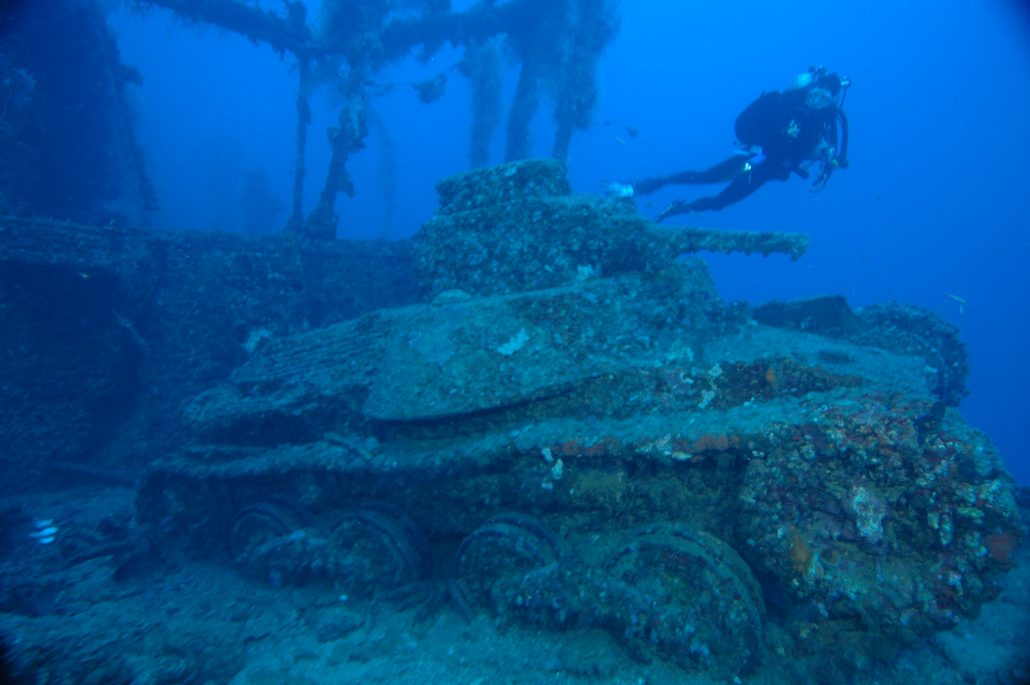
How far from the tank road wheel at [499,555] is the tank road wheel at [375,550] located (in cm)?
44

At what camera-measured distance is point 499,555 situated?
12.4ft

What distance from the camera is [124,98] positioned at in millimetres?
11945

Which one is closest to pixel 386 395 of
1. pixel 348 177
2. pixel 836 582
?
pixel 836 582

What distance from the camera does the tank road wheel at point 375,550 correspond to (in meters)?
4.14

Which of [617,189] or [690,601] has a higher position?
[617,189]

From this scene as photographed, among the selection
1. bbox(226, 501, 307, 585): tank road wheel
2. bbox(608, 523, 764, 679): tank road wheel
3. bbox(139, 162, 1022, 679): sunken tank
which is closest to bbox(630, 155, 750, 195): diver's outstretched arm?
bbox(139, 162, 1022, 679): sunken tank

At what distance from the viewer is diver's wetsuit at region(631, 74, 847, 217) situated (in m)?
8.98

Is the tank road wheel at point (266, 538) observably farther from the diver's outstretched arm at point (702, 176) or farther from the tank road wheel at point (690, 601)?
the diver's outstretched arm at point (702, 176)

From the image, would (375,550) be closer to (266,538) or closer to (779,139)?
(266,538)

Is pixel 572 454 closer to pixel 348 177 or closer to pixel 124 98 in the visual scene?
pixel 348 177

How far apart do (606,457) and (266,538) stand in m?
3.23

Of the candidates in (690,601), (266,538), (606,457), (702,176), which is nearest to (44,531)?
(266,538)

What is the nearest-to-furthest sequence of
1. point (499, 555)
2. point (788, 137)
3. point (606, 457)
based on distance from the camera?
1. point (606, 457)
2. point (499, 555)
3. point (788, 137)

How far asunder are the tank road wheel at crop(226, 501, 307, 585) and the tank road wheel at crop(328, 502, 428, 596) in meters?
0.43
